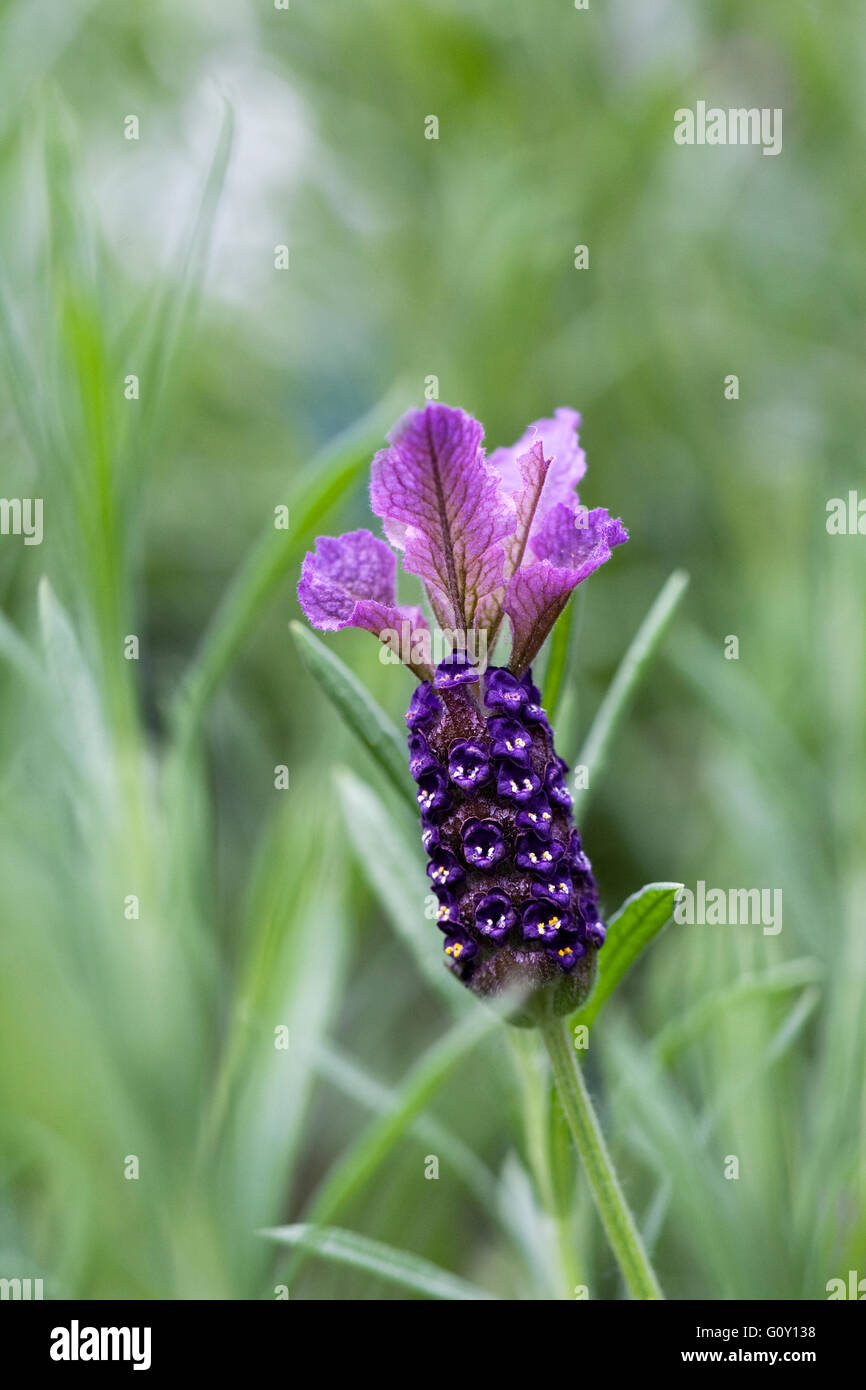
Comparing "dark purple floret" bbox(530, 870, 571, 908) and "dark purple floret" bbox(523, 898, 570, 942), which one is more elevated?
"dark purple floret" bbox(530, 870, 571, 908)

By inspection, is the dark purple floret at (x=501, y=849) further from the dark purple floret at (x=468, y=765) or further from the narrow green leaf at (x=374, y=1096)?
the narrow green leaf at (x=374, y=1096)

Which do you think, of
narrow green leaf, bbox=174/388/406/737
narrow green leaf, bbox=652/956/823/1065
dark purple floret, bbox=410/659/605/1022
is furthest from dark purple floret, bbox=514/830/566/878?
narrow green leaf, bbox=174/388/406/737

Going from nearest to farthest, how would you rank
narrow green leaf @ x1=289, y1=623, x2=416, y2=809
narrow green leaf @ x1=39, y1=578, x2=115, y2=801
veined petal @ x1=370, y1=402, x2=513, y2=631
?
veined petal @ x1=370, y1=402, x2=513, y2=631 < narrow green leaf @ x1=289, y1=623, x2=416, y2=809 < narrow green leaf @ x1=39, y1=578, x2=115, y2=801

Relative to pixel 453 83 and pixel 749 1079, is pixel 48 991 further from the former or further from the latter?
pixel 453 83

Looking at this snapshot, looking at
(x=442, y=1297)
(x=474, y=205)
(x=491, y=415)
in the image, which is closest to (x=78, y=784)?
(x=442, y=1297)

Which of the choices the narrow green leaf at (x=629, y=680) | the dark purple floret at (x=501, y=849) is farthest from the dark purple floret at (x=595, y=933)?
the narrow green leaf at (x=629, y=680)

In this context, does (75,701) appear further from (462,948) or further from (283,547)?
(462,948)

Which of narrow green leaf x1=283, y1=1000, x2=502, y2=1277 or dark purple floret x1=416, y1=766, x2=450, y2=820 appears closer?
dark purple floret x1=416, y1=766, x2=450, y2=820

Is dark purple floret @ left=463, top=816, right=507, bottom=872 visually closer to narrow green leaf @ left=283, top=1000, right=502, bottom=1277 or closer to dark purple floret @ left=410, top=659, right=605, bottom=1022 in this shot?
dark purple floret @ left=410, top=659, right=605, bottom=1022
